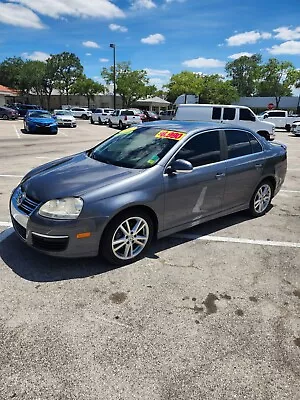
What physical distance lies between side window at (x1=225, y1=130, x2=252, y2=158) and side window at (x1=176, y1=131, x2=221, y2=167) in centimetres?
24

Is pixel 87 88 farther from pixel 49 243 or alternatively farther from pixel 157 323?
pixel 157 323

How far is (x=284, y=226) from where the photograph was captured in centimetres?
484

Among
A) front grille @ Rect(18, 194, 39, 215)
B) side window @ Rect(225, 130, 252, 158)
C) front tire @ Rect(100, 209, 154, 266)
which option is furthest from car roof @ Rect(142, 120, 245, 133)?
front grille @ Rect(18, 194, 39, 215)

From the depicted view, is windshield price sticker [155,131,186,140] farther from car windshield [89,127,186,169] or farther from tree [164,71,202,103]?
tree [164,71,202,103]

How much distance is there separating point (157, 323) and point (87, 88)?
66.6m

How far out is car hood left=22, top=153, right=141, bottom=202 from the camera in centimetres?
323

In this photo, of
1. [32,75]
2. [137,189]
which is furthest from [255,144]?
[32,75]


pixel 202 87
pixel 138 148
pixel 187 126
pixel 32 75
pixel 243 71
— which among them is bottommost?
pixel 138 148

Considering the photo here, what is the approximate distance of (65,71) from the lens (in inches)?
2635

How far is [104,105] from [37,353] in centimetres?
7092

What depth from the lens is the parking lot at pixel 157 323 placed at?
2.07 m

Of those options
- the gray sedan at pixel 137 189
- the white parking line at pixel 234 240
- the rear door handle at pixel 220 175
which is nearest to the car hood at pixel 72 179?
the gray sedan at pixel 137 189

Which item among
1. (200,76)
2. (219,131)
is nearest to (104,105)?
(200,76)

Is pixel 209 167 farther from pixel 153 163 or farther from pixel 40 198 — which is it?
pixel 40 198
